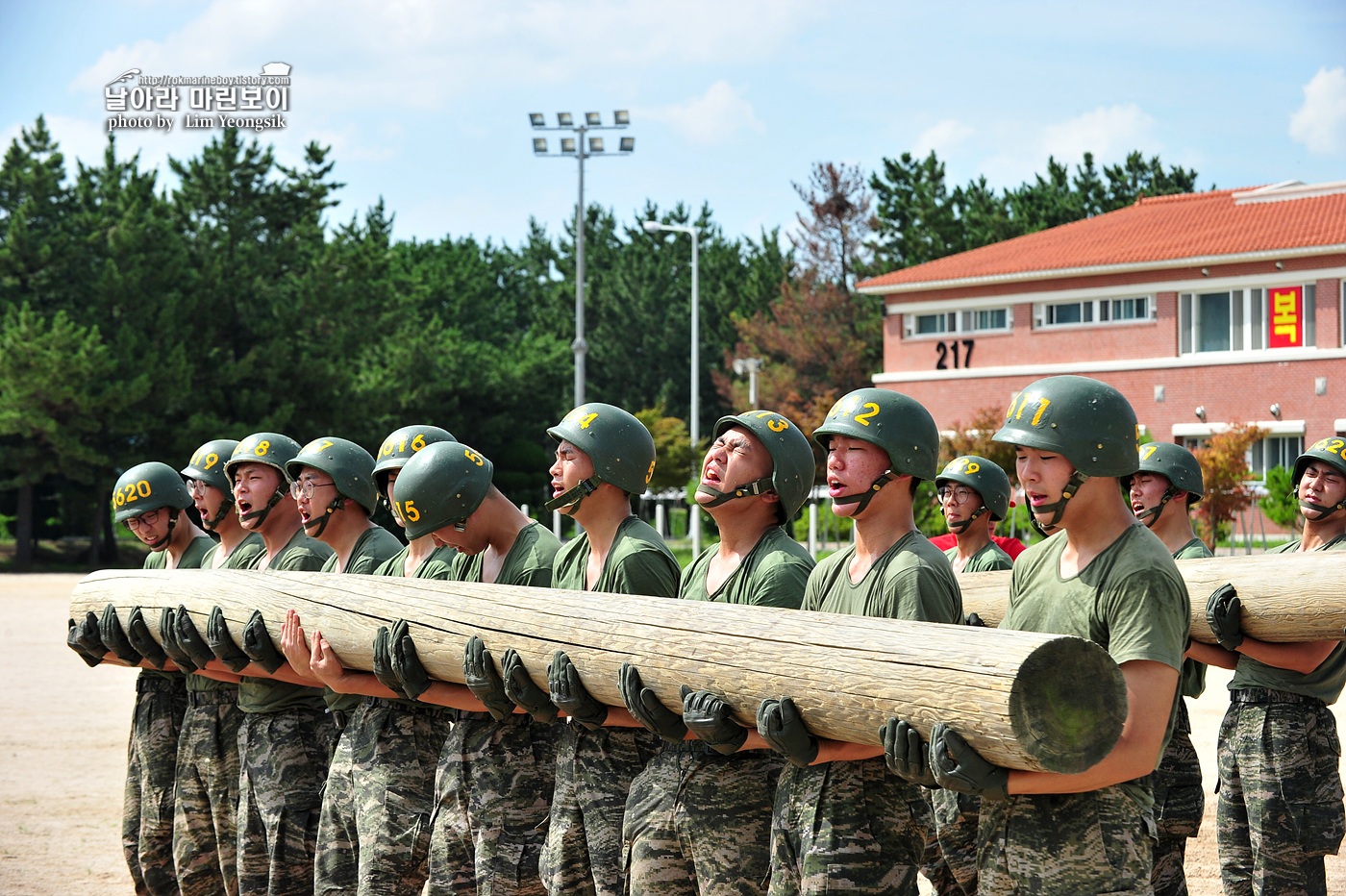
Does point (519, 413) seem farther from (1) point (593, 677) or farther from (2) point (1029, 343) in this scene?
(1) point (593, 677)

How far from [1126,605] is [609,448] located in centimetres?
255

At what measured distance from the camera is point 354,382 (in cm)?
4450

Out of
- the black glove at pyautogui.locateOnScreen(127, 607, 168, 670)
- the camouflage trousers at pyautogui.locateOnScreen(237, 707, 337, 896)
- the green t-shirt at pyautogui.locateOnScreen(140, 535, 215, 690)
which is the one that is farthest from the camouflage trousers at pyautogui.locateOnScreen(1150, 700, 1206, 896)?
the black glove at pyautogui.locateOnScreen(127, 607, 168, 670)

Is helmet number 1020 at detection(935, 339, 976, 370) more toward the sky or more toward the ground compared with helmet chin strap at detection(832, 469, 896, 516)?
more toward the sky

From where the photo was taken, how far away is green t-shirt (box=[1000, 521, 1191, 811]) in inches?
154

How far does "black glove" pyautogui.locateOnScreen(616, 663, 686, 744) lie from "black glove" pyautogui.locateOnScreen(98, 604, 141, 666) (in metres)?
4.03

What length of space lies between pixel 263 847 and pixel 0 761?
6.89 meters

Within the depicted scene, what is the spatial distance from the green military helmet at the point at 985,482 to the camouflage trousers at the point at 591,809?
3.33m

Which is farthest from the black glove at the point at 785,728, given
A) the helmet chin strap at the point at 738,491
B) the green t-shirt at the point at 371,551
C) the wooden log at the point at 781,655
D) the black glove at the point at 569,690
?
the green t-shirt at the point at 371,551

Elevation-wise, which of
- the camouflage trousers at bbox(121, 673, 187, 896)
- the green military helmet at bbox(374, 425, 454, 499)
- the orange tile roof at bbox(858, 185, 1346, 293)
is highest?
the orange tile roof at bbox(858, 185, 1346, 293)

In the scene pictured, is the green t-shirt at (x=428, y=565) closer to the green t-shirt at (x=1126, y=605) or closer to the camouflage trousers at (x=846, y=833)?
the camouflage trousers at (x=846, y=833)

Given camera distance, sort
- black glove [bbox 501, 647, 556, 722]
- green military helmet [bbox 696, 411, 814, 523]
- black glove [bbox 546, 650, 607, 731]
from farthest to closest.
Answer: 1. green military helmet [bbox 696, 411, 814, 523]
2. black glove [bbox 501, 647, 556, 722]
3. black glove [bbox 546, 650, 607, 731]

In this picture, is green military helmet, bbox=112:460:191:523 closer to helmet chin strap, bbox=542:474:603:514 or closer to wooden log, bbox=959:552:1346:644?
helmet chin strap, bbox=542:474:603:514

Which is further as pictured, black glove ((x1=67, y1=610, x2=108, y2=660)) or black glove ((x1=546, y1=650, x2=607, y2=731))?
black glove ((x1=67, y1=610, x2=108, y2=660))
